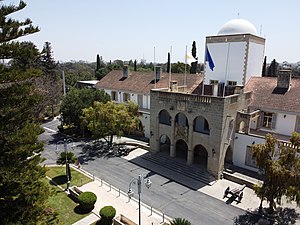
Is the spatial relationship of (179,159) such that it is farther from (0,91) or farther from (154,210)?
(0,91)

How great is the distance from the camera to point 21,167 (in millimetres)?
13367

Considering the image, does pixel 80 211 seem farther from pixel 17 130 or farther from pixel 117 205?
pixel 17 130

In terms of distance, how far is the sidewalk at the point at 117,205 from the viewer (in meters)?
17.7

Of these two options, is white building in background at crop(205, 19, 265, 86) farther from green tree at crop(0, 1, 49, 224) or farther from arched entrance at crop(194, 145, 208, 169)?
green tree at crop(0, 1, 49, 224)

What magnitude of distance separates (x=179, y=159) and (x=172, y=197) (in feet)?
22.8

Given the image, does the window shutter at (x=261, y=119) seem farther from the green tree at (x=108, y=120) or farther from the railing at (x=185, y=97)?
the green tree at (x=108, y=120)

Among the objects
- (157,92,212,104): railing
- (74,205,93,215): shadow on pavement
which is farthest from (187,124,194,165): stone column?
(74,205,93,215): shadow on pavement

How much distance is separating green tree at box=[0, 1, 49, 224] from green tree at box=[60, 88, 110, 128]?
21.0m

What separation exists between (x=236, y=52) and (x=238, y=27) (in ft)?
11.0

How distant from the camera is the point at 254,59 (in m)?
28.8

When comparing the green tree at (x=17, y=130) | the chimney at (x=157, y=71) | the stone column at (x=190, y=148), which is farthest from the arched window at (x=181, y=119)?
the green tree at (x=17, y=130)

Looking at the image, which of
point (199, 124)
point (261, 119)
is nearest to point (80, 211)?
point (199, 124)

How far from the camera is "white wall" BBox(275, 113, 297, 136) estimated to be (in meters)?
24.0

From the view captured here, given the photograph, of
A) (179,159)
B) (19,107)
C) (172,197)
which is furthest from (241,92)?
(19,107)
